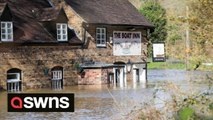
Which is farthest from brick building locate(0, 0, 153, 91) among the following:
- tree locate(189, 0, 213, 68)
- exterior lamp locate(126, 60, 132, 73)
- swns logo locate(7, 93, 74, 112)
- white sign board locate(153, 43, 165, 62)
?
tree locate(189, 0, 213, 68)

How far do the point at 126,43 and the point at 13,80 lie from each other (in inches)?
436

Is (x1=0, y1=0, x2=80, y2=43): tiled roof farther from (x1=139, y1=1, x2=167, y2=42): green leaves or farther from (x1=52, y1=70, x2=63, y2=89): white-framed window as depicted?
(x1=139, y1=1, x2=167, y2=42): green leaves

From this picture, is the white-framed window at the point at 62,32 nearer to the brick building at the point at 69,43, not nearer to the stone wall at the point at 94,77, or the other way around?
the brick building at the point at 69,43

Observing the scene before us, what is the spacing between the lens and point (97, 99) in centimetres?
2492

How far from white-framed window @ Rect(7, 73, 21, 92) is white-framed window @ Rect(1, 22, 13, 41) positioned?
82.9 inches

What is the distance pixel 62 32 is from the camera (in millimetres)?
33312

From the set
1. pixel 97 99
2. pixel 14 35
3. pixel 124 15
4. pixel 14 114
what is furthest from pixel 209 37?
pixel 124 15

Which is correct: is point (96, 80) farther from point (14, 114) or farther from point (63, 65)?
point (14, 114)

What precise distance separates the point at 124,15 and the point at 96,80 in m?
7.18

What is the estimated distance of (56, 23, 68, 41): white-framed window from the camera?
33.2 m

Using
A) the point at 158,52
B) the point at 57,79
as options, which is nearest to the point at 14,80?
the point at 57,79

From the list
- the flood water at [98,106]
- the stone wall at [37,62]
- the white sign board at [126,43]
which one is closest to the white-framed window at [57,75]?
the stone wall at [37,62]

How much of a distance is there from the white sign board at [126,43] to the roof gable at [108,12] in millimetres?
906

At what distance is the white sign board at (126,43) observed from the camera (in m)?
37.8
